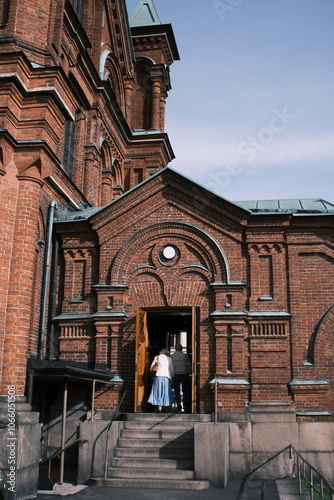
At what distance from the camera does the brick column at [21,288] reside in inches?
410

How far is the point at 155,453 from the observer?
36.9 feet

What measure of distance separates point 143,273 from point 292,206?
4028 mm

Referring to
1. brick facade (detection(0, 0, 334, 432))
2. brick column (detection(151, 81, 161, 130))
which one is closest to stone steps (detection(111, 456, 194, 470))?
brick facade (detection(0, 0, 334, 432))

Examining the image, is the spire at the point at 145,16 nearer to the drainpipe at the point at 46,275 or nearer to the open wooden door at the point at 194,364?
the drainpipe at the point at 46,275

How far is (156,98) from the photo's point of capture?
23.6 m

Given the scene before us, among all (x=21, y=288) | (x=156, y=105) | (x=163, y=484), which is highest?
(x=156, y=105)

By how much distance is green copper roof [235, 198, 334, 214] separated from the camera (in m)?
13.4

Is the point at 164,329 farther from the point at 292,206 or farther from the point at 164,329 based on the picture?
the point at 292,206

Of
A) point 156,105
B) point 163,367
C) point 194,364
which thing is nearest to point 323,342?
point 194,364

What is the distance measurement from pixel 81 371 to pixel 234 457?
3489mm

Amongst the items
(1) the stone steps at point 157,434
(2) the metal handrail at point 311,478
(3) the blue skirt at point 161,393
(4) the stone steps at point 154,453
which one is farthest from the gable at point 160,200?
(2) the metal handrail at point 311,478

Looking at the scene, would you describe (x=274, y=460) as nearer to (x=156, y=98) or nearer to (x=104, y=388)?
(x=104, y=388)

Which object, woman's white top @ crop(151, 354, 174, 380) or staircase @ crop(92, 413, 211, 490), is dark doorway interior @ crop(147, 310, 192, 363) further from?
staircase @ crop(92, 413, 211, 490)

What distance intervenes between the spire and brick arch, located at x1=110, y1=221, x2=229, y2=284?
1393 cm
